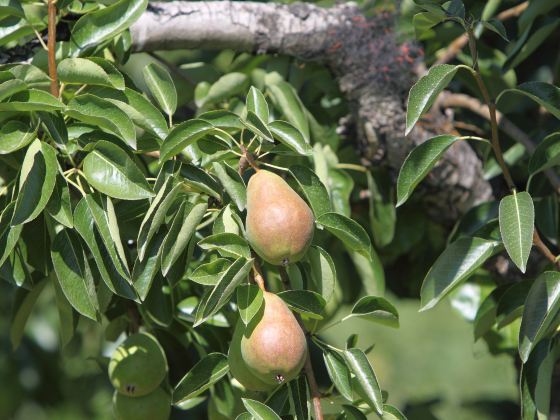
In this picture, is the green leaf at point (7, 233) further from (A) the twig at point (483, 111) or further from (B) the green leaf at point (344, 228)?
(A) the twig at point (483, 111)

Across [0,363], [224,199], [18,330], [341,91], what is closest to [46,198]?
[224,199]

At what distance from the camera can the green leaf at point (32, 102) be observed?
2.77 feet

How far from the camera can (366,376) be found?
839 millimetres

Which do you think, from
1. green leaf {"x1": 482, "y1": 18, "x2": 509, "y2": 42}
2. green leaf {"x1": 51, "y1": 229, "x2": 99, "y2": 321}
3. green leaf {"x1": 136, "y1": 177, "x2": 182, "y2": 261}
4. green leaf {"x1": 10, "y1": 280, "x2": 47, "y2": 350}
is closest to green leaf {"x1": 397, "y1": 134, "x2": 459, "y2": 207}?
green leaf {"x1": 482, "y1": 18, "x2": 509, "y2": 42}

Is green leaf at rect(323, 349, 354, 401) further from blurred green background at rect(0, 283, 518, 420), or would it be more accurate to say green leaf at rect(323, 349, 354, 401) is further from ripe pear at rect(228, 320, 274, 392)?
blurred green background at rect(0, 283, 518, 420)

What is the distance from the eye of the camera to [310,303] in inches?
33.7

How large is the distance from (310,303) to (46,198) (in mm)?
274

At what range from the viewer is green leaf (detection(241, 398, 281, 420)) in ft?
2.64

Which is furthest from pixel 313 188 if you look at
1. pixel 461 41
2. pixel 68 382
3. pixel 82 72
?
pixel 68 382

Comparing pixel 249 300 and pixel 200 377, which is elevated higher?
pixel 249 300

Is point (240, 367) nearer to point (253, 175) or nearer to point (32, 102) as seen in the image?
point (253, 175)

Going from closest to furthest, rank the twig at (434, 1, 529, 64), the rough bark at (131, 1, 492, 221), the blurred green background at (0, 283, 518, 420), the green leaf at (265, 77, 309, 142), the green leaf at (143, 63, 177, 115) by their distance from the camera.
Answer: the green leaf at (143, 63, 177, 115)
the green leaf at (265, 77, 309, 142)
the rough bark at (131, 1, 492, 221)
the twig at (434, 1, 529, 64)
the blurred green background at (0, 283, 518, 420)

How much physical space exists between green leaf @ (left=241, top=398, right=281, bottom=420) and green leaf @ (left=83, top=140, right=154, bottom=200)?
222mm

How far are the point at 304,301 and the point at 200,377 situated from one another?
0.14m
